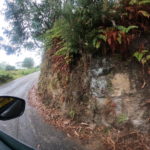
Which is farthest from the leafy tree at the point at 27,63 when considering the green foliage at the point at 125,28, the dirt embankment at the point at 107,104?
the green foliage at the point at 125,28

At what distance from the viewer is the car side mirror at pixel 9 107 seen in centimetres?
129

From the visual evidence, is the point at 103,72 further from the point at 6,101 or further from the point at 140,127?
the point at 6,101

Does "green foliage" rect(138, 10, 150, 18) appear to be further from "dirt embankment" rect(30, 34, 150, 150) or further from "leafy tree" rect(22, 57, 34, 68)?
"leafy tree" rect(22, 57, 34, 68)

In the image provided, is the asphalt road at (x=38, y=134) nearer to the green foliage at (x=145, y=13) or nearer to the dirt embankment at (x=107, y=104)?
the dirt embankment at (x=107, y=104)

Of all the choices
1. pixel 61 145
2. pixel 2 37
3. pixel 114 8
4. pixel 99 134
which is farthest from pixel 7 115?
pixel 2 37

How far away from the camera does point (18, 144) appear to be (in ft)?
3.87

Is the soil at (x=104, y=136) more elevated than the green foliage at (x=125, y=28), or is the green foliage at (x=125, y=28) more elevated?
→ the green foliage at (x=125, y=28)

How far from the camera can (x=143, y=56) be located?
3311mm

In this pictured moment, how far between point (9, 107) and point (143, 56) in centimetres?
267

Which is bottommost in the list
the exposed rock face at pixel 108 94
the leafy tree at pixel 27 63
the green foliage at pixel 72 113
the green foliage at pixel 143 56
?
the green foliage at pixel 72 113

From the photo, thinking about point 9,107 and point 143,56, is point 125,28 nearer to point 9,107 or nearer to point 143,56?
point 143,56

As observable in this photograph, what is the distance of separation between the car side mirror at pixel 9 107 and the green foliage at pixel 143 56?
94.3 inches

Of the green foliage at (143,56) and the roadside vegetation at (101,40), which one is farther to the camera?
the roadside vegetation at (101,40)

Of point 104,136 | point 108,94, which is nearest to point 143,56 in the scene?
point 108,94
